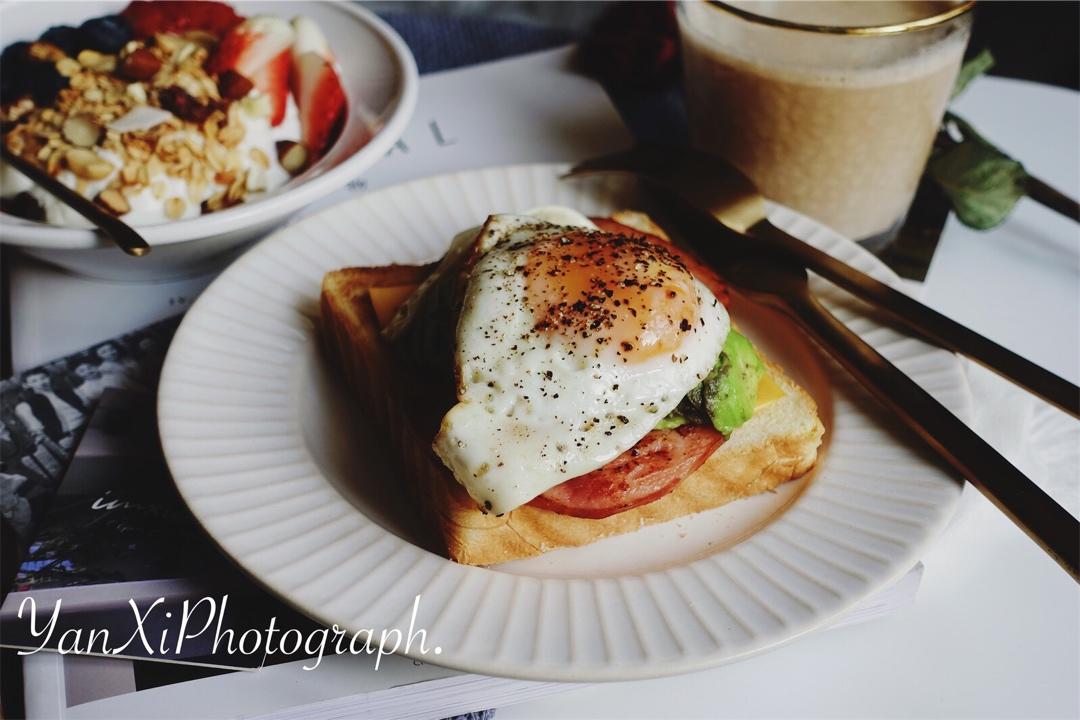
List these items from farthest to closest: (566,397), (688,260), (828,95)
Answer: (828,95)
(688,260)
(566,397)

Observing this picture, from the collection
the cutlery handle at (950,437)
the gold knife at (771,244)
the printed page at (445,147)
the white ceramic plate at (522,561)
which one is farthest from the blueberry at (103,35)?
the cutlery handle at (950,437)

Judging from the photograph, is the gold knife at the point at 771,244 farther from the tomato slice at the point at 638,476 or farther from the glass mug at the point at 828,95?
the tomato slice at the point at 638,476

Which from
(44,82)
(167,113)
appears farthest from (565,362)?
(44,82)

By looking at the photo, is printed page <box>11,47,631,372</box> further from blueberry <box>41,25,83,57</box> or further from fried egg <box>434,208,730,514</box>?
fried egg <box>434,208,730,514</box>

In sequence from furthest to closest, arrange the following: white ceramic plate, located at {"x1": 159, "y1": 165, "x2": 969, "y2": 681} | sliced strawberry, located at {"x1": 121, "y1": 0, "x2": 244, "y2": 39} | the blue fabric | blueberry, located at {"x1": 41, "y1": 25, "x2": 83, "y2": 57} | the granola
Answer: the blue fabric
sliced strawberry, located at {"x1": 121, "y1": 0, "x2": 244, "y2": 39}
blueberry, located at {"x1": 41, "y1": 25, "x2": 83, "y2": 57}
the granola
white ceramic plate, located at {"x1": 159, "y1": 165, "x2": 969, "y2": 681}

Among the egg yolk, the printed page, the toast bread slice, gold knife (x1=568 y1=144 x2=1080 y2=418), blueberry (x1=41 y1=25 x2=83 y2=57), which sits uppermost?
the egg yolk

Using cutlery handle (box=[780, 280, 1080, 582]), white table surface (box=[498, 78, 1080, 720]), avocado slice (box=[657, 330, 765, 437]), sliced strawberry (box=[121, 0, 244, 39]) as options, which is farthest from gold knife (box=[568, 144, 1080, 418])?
sliced strawberry (box=[121, 0, 244, 39])

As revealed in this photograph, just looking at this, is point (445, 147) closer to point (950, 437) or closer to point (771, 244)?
point (771, 244)

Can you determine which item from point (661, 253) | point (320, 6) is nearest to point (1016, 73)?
point (320, 6)
